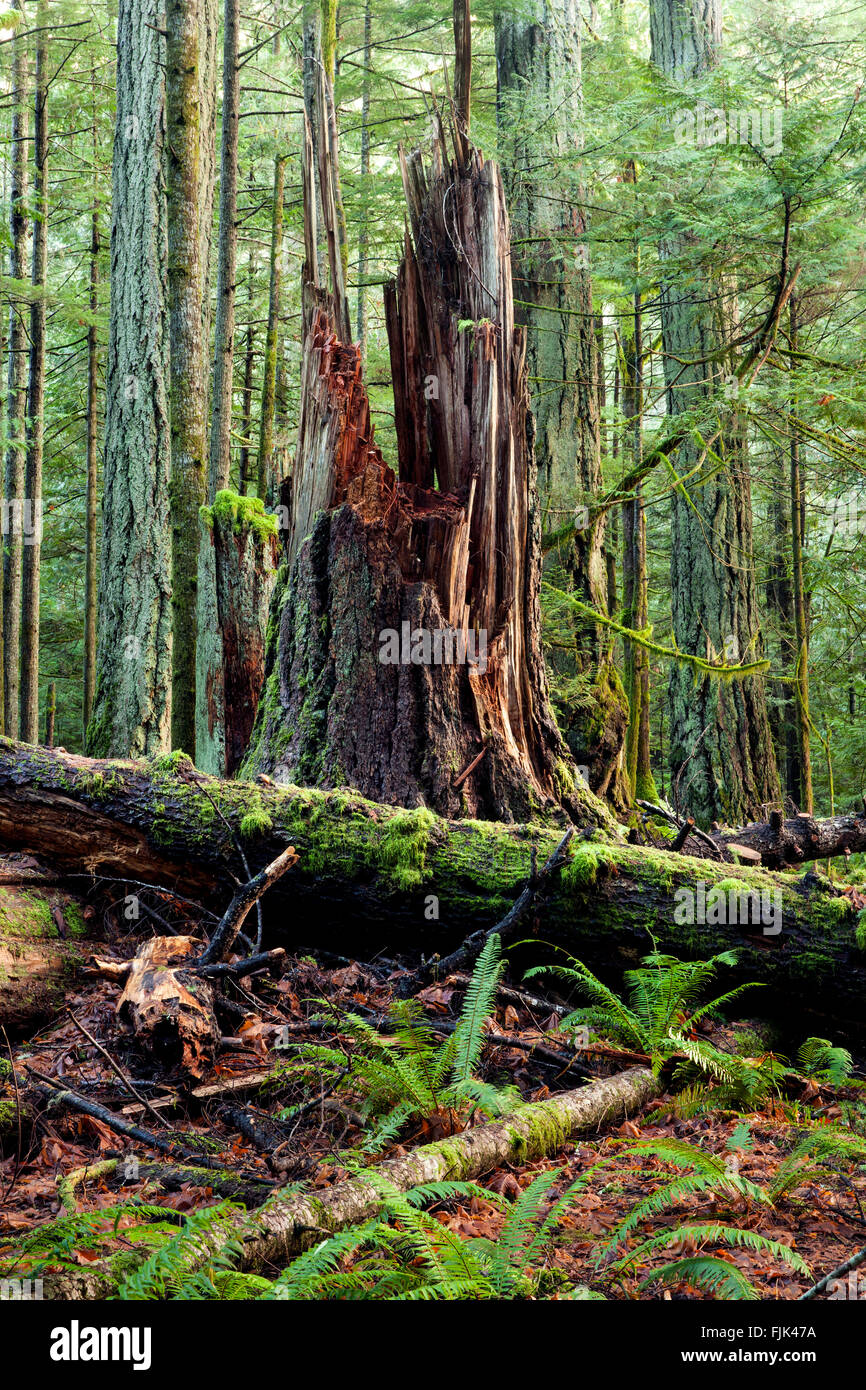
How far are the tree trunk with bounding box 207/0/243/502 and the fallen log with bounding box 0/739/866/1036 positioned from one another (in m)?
6.46

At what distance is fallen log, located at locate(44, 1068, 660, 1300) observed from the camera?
218 centimetres

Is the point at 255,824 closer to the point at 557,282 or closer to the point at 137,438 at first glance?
the point at 137,438

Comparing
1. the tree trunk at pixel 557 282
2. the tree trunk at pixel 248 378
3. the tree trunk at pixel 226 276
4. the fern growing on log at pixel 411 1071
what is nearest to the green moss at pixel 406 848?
the fern growing on log at pixel 411 1071

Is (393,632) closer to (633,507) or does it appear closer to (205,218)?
(633,507)

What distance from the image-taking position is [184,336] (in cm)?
929

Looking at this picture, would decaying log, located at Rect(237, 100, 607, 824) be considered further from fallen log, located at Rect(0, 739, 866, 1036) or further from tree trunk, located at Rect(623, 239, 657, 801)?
tree trunk, located at Rect(623, 239, 657, 801)

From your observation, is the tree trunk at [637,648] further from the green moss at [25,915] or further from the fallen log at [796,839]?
the green moss at [25,915]

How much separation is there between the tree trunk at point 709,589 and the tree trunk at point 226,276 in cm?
520

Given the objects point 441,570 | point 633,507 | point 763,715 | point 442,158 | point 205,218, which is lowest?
point 763,715

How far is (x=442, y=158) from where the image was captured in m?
5.80

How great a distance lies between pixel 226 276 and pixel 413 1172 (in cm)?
1098

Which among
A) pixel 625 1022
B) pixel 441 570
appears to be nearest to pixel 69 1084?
pixel 625 1022

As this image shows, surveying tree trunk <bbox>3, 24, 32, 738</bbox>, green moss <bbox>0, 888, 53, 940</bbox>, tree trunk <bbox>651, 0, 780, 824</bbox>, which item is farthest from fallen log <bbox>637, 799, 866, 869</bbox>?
tree trunk <bbox>3, 24, 32, 738</bbox>
